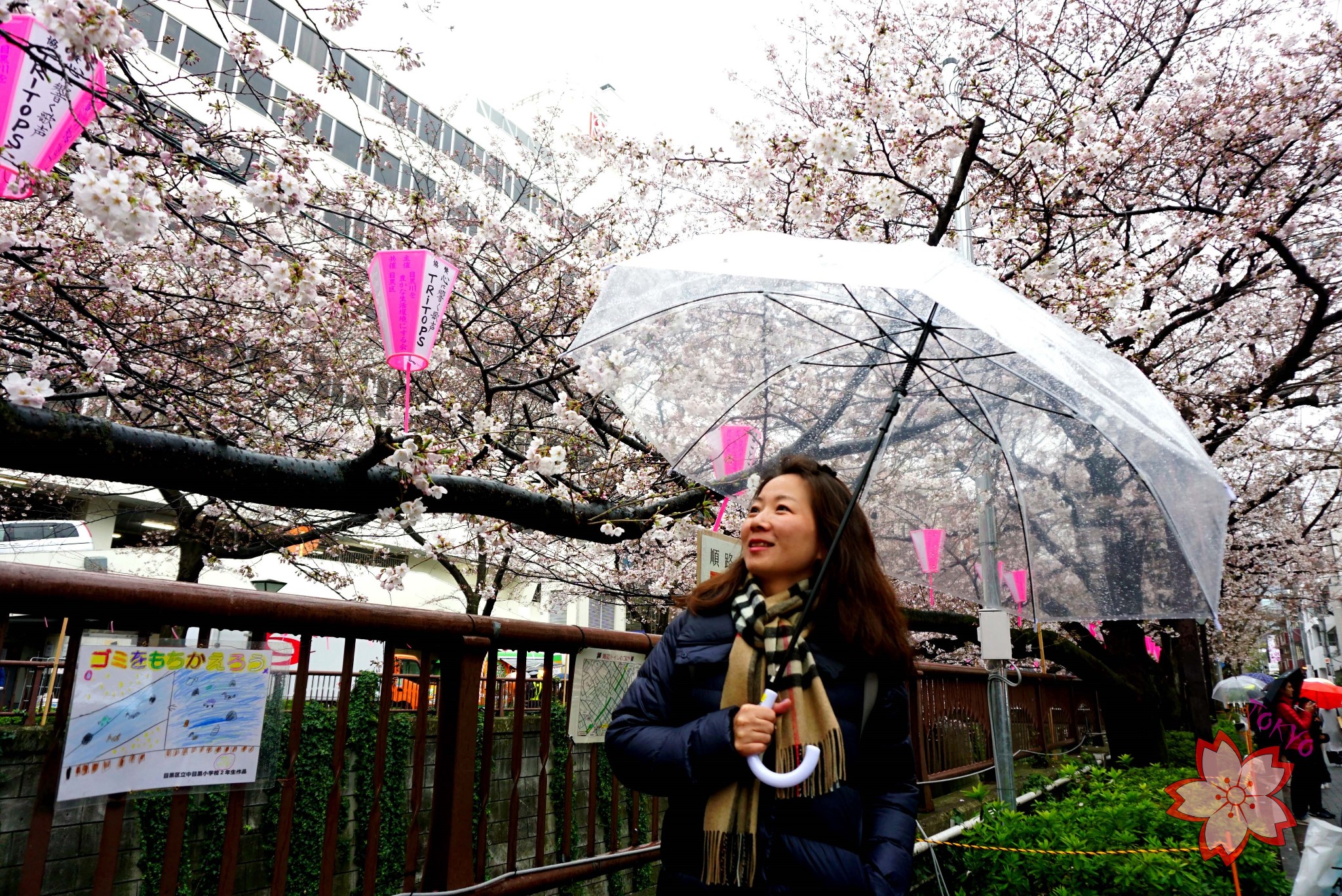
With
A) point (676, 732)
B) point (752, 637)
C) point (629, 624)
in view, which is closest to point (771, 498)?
point (752, 637)

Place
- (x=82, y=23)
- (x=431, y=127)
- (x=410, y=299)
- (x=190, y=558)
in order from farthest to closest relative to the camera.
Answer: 1. (x=431, y=127)
2. (x=190, y=558)
3. (x=410, y=299)
4. (x=82, y=23)

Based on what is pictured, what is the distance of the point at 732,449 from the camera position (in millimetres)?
3701

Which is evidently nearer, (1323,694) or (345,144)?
(1323,694)

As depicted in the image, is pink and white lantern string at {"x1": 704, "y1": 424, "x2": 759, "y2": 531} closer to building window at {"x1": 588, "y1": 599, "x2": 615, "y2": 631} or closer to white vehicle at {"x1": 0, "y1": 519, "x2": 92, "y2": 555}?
white vehicle at {"x1": 0, "y1": 519, "x2": 92, "y2": 555}

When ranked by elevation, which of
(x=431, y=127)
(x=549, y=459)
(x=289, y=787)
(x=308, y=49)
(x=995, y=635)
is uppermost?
(x=308, y=49)

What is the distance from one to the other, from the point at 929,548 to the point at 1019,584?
0.45m

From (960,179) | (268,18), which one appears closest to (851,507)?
(960,179)

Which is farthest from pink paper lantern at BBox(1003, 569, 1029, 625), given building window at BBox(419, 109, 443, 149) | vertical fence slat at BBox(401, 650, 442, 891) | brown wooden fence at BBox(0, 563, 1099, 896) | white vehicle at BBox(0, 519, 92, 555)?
white vehicle at BBox(0, 519, 92, 555)

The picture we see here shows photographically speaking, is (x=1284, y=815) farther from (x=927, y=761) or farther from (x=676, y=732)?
(x=927, y=761)

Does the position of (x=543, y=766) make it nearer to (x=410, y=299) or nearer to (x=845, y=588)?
(x=845, y=588)

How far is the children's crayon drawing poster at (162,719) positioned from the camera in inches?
71.5

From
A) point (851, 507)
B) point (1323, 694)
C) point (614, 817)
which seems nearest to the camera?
point (851, 507)

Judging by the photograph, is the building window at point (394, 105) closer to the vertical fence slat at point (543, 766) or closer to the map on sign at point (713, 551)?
the map on sign at point (713, 551)

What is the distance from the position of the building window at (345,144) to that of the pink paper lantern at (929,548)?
21.2 metres
